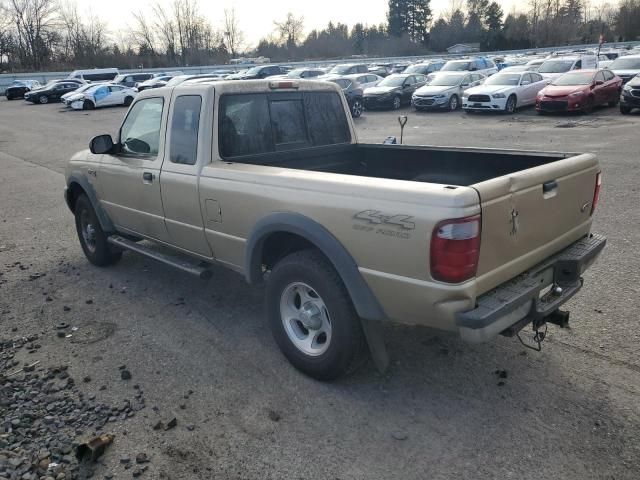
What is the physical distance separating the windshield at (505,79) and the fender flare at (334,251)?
802 inches

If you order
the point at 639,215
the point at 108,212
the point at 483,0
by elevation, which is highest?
the point at 483,0

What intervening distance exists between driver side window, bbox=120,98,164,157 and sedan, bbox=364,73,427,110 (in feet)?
67.3

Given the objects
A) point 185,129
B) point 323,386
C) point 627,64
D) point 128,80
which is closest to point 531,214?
point 323,386

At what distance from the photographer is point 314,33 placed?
98375 millimetres

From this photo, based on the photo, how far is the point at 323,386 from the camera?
360 cm

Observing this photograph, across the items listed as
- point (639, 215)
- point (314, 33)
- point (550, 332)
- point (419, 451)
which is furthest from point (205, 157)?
point (314, 33)

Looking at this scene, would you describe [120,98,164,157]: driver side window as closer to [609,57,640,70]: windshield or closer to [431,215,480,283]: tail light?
[431,215,480,283]: tail light

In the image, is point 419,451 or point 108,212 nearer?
point 419,451

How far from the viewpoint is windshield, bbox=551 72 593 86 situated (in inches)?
770

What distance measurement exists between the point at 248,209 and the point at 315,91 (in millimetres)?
1673

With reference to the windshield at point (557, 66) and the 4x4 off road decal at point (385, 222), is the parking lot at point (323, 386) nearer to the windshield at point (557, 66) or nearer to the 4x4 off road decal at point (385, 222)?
the 4x4 off road decal at point (385, 222)

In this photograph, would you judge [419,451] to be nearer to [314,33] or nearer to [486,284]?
[486,284]

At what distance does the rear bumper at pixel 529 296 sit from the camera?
110 inches

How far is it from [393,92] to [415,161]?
68.4ft
